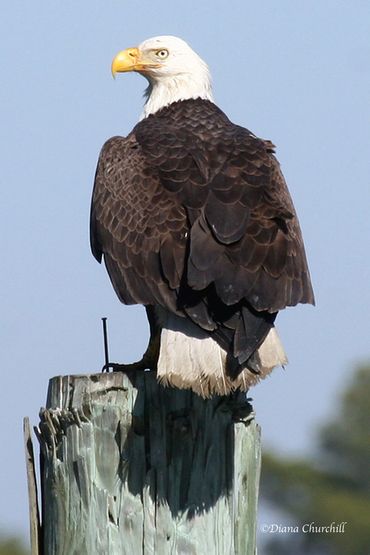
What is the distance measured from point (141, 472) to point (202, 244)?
1.50m

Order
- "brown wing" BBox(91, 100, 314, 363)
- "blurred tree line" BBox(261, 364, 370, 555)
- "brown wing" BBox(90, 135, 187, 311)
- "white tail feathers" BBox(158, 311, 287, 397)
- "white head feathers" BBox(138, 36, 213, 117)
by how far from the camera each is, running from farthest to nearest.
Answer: "blurred tree line" BBox(261, 364, 370, 555) < "white head feathers" BBox(138, 36, 213, 117) < "brown wing" BBox(90, 135, 187, 311) < "brown wing" BBox(91, 100, 314, 363) < "white tail feathers" BBox(158, 311, 287, 397)

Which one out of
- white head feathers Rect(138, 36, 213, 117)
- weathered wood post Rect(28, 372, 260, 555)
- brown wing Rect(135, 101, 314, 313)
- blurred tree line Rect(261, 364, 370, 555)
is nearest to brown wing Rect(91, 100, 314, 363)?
brown wing Rect(135, 101, 314, 313)

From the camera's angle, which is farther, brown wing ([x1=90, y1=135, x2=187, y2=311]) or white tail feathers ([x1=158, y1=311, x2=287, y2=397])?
brown wing ([x1=90, y1=135, x2=187, y2=311])

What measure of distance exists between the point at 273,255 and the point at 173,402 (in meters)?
1.26

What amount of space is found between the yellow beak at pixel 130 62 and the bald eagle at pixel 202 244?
2.98 feet

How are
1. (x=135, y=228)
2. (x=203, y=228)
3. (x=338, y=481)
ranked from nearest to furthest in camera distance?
(x=203, y=228)
(x=135, y=228)
(x=338, y=481)

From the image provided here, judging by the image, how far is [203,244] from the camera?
24.3 feet

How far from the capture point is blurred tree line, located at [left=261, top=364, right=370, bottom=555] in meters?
26.0

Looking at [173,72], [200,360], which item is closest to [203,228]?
[200,360]

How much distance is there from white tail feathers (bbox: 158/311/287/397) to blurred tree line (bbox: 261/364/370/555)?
18302mm

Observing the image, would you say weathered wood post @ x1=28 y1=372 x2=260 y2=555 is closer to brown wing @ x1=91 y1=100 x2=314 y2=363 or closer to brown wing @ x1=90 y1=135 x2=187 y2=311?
brown wing @ x1=91 y1=100 x2=314 y2=363

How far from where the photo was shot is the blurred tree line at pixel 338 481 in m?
26.0

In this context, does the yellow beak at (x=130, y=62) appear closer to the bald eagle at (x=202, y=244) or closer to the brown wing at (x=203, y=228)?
the bald eagle at (x=202, y=244)

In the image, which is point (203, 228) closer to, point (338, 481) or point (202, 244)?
point (202, 244)
